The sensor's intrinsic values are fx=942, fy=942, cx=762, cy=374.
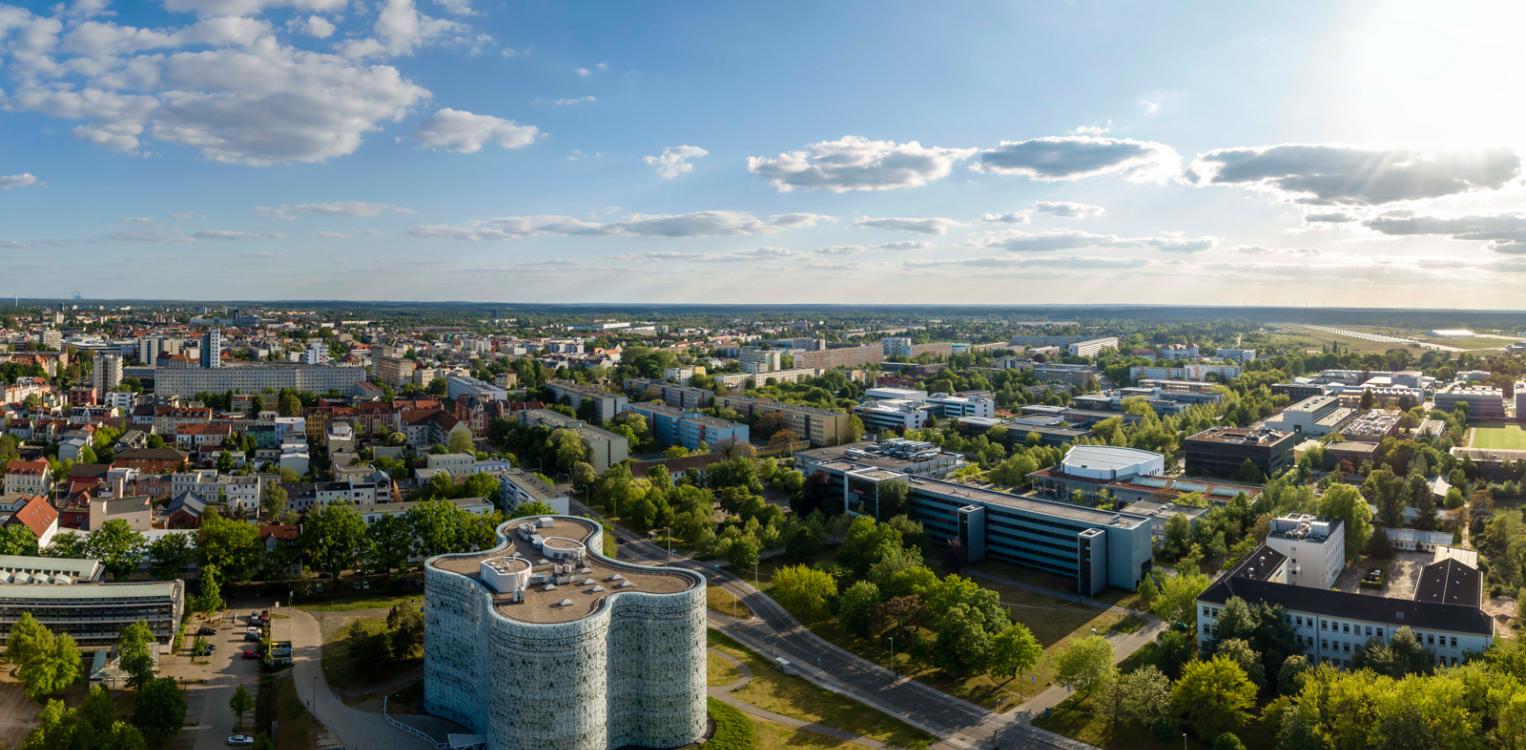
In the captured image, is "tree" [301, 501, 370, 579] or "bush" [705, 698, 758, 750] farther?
"tree" [301, 501, 370, 579]

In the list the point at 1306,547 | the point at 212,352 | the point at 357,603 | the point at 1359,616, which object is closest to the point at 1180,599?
the point at 1359,616

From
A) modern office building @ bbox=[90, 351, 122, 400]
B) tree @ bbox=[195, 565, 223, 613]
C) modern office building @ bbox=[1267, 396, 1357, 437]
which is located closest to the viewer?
tree @ bbox=[195, 565, 223, 613]

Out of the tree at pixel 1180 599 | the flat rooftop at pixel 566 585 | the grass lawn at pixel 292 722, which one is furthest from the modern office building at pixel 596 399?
the tree at pixel 1180 599

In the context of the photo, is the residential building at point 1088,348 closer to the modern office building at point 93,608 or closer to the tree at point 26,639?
the modern office building at point 93,608

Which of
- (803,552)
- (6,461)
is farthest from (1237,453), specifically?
(6,461)

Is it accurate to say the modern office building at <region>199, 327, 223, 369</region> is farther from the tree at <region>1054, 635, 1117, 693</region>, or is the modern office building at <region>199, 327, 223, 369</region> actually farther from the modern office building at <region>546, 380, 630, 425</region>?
the tree at <region>1054, 635, 1117, 693</region>

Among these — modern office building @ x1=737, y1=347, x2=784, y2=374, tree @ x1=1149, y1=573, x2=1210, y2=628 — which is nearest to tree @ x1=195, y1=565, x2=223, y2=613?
tree @ x1=1149, y1=573, x2=1210, y2=628

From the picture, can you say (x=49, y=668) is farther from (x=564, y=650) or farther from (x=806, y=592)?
(x=806, y=592)

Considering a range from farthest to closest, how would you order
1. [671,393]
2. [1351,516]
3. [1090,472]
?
[671,393], [1090,472], [1351,516]
